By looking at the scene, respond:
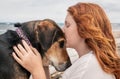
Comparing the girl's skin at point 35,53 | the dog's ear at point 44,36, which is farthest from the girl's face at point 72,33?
the dog's ear at point 44,36

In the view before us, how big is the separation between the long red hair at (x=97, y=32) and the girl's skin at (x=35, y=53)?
0.05 metres

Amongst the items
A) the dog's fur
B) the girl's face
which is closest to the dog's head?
the dog's fur

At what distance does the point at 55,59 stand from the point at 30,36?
328 mm

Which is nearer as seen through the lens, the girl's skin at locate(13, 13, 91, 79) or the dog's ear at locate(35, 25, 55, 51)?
the girl's skin at locate(13, 13, 91, 79)

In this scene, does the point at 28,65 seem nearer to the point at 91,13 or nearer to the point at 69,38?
the point at 69,38

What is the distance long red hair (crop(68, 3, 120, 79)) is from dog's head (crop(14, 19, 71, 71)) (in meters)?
0.26

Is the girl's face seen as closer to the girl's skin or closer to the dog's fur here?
the girl's skin

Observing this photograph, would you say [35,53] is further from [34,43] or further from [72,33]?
[72,33]

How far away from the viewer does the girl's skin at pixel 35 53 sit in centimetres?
208

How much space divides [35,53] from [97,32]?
1.54 feet

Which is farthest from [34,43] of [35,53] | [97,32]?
[97,32]

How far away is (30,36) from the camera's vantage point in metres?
2.21

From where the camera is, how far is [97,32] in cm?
200

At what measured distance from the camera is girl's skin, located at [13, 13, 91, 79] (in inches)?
82.0
